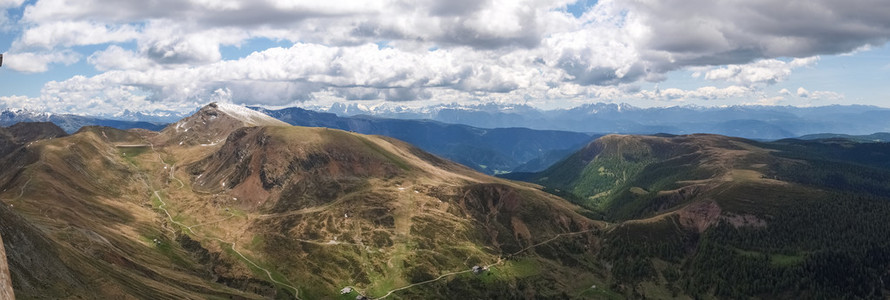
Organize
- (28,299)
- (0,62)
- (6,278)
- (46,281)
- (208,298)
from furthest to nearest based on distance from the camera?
1. (208,298)
2. (46,281)
3. (28,299)
4. (0,62)
5. (6,278)

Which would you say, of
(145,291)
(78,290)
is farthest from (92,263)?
(78,290)

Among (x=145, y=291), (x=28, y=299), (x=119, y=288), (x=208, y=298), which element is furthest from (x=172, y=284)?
(x=28, y=299)

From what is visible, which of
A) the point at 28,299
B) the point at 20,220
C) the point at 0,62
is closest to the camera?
the point at 0,62

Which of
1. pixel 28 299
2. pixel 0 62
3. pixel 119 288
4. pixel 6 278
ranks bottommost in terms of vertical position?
pixel 119 288

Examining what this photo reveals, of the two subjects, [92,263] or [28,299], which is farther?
[92,263]

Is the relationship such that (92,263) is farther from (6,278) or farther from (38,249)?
(6,278)

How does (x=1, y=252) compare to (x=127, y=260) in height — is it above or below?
above

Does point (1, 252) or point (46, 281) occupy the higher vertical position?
point (1, 252)

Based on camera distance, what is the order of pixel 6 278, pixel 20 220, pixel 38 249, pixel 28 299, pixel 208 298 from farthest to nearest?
pixel 208 298
pixel 20 220
pixel 38 249
pixel 28 299
pixel 6 278

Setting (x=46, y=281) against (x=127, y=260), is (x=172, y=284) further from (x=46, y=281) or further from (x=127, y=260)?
(x=46, y=281)
